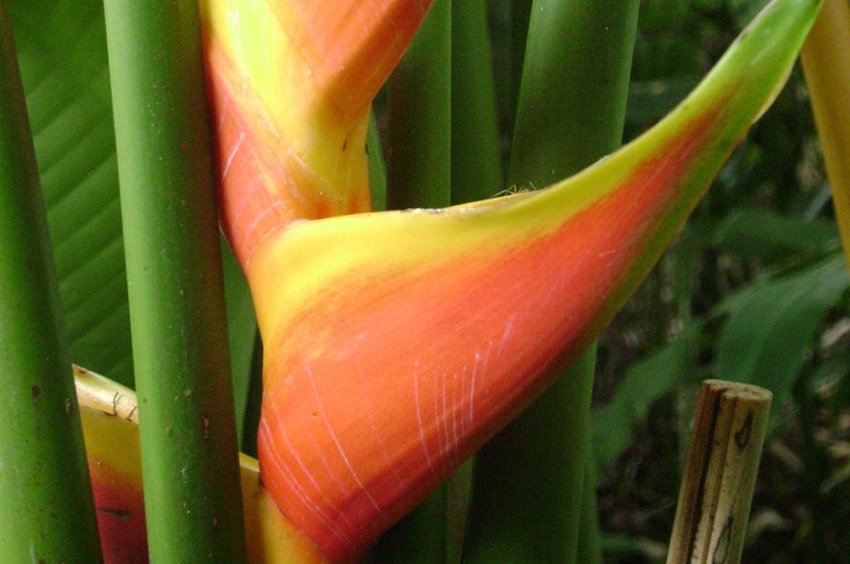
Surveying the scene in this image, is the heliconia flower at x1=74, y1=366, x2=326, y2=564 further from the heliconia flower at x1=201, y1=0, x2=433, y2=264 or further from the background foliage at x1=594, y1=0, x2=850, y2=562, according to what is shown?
the background foliage at x1=594, y1=0, x2=850, y2=562

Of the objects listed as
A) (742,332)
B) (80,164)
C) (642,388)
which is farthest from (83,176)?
(642,388)

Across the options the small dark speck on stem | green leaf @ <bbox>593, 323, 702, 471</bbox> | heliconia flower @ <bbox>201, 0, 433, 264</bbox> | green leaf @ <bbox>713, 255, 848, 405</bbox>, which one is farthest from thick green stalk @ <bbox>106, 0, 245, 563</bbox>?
green leaf @ <bbox>593, 323, 702, 471</bbox>

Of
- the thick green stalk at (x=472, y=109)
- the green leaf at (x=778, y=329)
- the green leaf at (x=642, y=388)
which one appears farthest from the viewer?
the green leaf at (x=642, y=388)

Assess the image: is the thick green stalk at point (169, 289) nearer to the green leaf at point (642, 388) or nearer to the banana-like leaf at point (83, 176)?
the banana-like leaf at point (83, 176)

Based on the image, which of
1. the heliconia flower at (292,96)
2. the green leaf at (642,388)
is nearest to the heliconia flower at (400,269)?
the heliconia flower at (292,96)

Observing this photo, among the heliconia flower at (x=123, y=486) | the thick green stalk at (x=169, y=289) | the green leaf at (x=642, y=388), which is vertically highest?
the thick green stalk at (x=169, y=289)

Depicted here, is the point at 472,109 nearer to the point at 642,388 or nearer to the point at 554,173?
the point at 554,173
